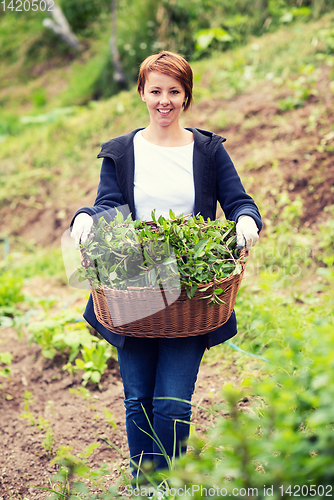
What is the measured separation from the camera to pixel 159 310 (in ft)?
4.77

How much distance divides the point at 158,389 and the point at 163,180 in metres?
0.90

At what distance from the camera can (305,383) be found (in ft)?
3.41

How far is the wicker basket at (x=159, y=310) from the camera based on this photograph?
4.71ft

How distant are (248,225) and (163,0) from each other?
23.7ft

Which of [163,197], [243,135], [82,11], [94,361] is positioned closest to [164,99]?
[163,197]

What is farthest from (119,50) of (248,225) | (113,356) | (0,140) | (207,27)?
(248,225)

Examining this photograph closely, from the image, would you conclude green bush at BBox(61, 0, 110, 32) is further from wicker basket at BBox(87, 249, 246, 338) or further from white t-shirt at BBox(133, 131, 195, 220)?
wicker basket at BBox(87, 249, 246, 338)

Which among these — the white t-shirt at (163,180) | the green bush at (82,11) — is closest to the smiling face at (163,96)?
the white t-shirt at (163,180)

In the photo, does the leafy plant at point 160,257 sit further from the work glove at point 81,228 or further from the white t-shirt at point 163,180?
the white t-shirt at point 163,180

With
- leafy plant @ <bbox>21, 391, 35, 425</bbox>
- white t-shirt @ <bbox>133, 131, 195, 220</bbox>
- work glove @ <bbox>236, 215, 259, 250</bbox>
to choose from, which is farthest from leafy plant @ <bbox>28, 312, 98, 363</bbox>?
work glove @ <bbox>236, 215, 259, 250</bbox>

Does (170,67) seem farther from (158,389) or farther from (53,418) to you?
(53,418)

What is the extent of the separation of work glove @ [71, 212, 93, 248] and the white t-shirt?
318mm

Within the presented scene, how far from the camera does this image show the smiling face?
5.83 ft

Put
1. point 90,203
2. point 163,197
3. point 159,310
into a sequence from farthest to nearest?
point 90,203, point 163,197, point 159,310
